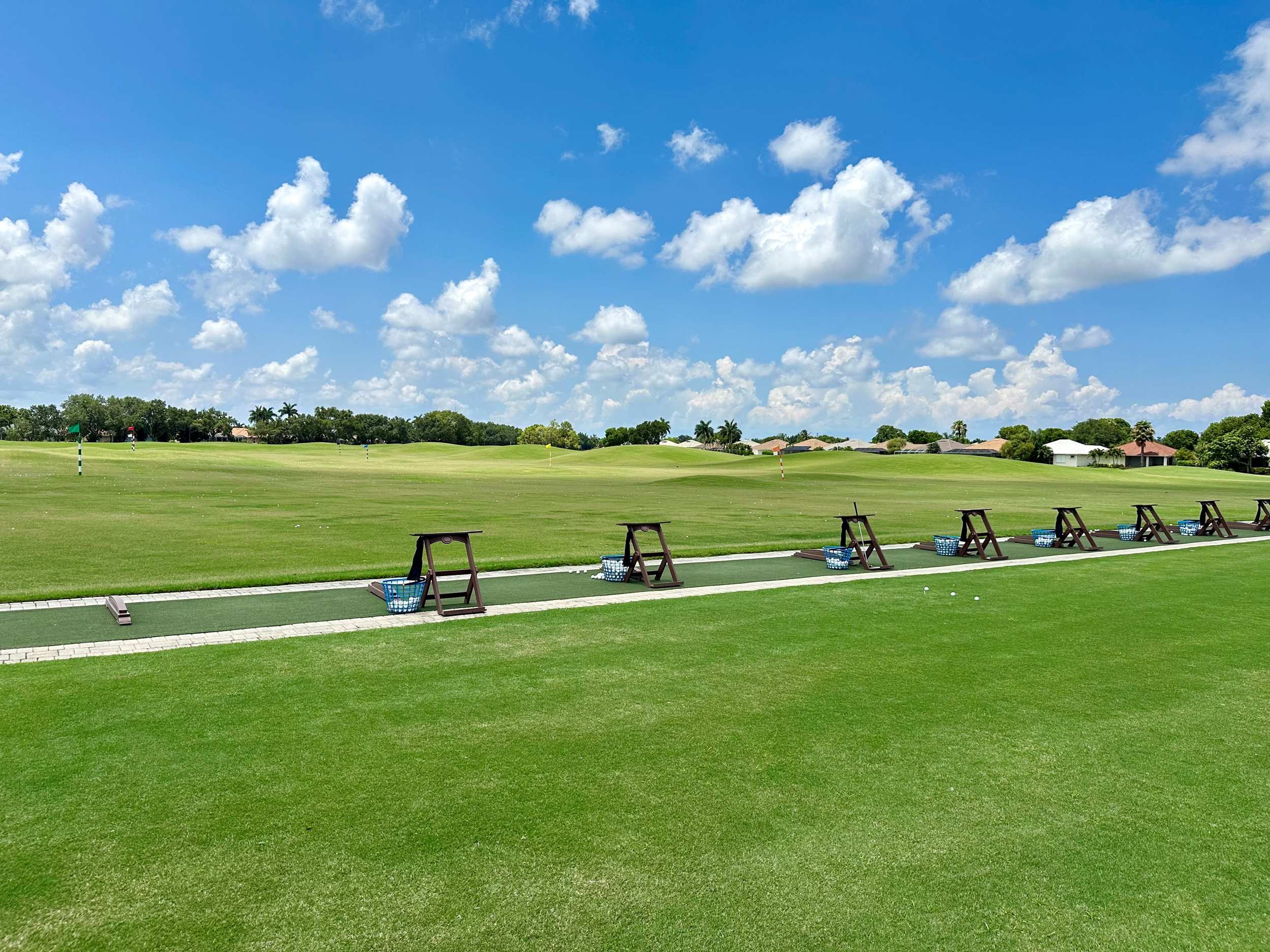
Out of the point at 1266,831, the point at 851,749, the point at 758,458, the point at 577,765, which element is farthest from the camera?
the point at 758,458

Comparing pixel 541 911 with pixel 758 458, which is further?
pixel 758 458

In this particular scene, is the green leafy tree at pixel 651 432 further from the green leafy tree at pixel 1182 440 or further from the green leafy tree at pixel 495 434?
the green leafy tree at pixel 1182 440

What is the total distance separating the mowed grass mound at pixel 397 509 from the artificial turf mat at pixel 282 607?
153 cm

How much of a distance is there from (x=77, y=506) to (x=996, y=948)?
106 feet

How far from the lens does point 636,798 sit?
17.9 feet

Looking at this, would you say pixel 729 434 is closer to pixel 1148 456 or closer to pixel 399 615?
pixel 1148 456

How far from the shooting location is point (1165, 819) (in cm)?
526

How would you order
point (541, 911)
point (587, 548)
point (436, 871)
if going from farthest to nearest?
point (587, 548) < point (436, 871) < point (541, 911)

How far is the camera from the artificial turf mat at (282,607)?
1046cm

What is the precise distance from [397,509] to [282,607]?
700 inches

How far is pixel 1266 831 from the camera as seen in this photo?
203 inches

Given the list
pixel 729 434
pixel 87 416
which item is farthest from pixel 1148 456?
pixel 87 416

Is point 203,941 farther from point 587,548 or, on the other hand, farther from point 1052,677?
point 587,548

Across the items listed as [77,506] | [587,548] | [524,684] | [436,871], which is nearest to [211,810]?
[436,871]
